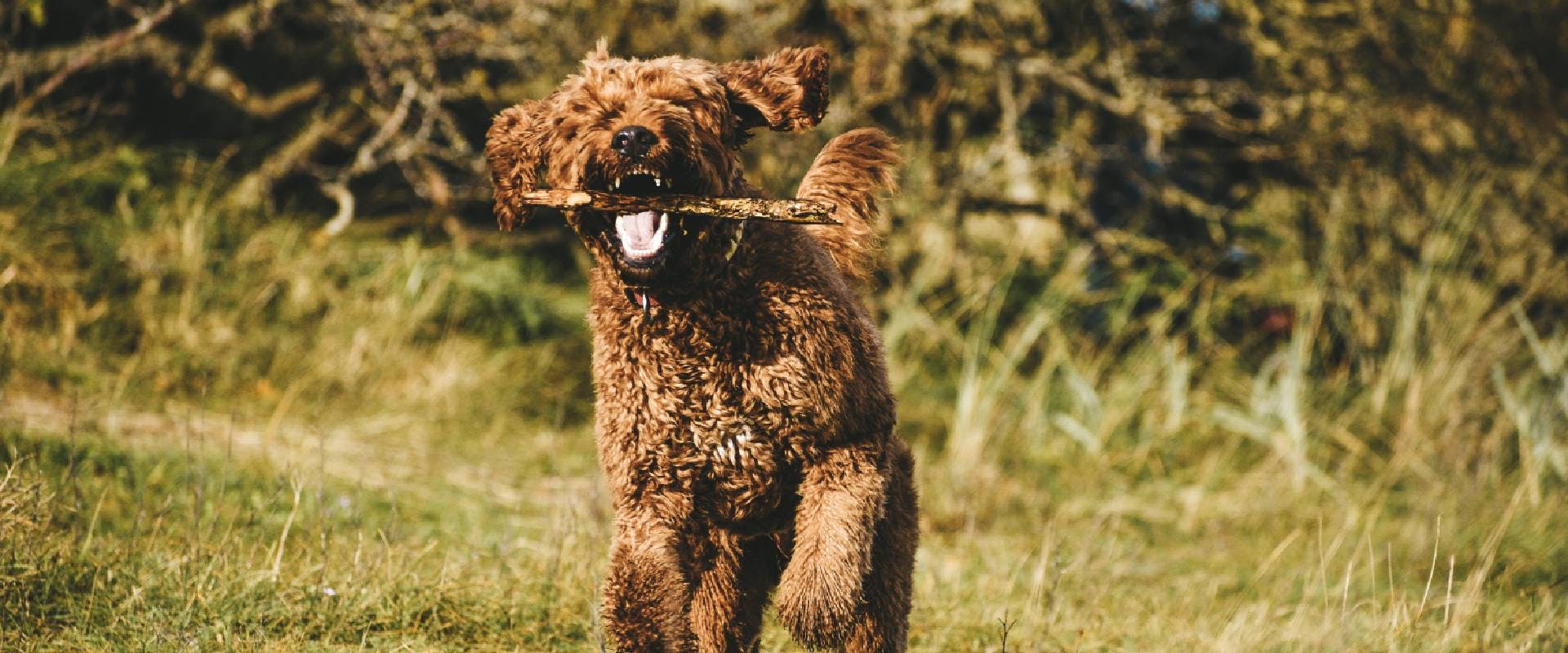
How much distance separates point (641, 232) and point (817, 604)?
2.96 ft

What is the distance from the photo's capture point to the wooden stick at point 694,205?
2.93 meters

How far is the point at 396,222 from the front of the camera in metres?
8.66

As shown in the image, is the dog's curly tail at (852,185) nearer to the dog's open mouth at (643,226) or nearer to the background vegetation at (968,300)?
the dog's open mouth at (643,226)

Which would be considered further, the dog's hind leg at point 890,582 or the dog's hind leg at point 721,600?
the dog's hind leg at point 721,600

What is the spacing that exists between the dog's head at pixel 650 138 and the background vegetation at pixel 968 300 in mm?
1341

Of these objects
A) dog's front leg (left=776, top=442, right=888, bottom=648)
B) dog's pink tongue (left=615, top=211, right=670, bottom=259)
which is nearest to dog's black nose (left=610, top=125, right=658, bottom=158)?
dog's pink tongue (left=615, top=211, right=670, bottom=259)

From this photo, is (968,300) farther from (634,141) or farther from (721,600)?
(634,141)

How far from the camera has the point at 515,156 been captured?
131 inches

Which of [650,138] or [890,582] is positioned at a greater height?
[650,138]

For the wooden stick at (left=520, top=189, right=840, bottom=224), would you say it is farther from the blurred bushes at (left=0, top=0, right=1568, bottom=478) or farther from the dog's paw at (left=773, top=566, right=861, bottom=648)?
the blurred bushes at (left=0, top=0, right=1568, bottom=478)

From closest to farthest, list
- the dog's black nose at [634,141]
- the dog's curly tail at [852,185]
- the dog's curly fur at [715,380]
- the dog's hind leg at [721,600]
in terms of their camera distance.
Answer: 1. the dog's black nose at [634,141]
2. the dog's curly fur at [715,380]
3. the dog's hind leg at [721,600]
4. the dog's curly tail at [852,185]

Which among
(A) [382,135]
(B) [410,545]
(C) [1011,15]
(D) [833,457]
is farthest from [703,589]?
(C) [1011,15]

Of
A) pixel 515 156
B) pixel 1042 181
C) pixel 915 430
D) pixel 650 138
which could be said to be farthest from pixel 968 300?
pixel 650 138

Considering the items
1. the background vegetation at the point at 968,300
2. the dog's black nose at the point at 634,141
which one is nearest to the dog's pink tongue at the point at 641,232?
the dog's black nose at the point at 634,141
